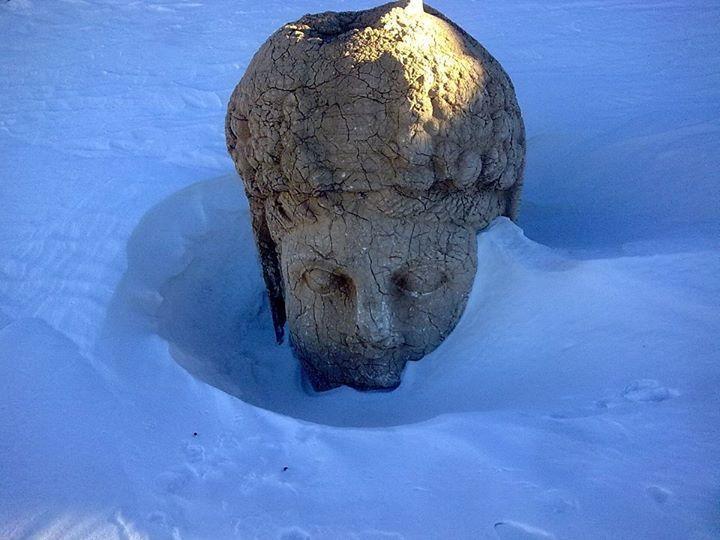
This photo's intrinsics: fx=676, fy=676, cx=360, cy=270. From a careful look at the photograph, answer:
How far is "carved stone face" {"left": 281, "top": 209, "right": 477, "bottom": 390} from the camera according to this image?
2.42 metres

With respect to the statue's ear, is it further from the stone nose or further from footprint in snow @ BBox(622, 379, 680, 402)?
footprint in snow @ BBox(622, 379, 680, 402)

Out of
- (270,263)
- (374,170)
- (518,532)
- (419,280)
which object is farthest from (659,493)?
(270,263)

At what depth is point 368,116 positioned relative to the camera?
2.18 metres

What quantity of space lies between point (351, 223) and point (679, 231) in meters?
1.27

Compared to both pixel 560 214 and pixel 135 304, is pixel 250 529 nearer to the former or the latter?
pixel 135 304

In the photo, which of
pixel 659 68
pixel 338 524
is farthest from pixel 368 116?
pixel 659 68

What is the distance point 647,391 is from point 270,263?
5.21 ft

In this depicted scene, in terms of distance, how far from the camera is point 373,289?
2.47 m

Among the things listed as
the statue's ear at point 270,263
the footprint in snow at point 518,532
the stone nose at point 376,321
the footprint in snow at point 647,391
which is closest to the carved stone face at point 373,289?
the stone nose at point 376,321

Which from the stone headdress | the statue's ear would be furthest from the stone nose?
the statue's ear

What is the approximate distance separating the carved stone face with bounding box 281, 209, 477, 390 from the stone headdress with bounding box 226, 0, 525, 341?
0.08 m

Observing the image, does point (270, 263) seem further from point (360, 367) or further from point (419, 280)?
point (419, 280)

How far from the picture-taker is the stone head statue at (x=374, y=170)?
2195mm

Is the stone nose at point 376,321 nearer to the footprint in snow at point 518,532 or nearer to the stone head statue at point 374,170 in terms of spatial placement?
the stone head statue at point 374,170
